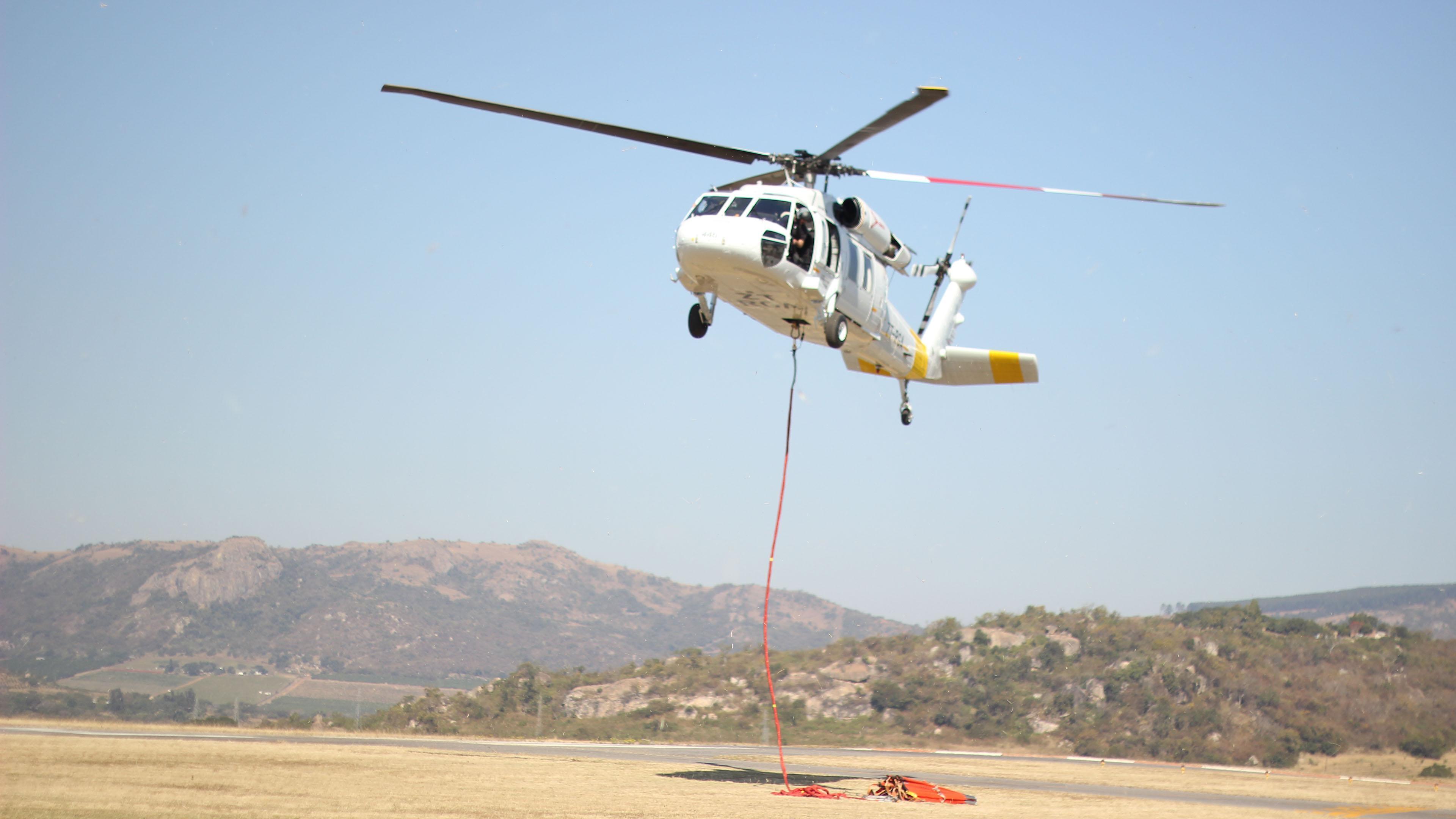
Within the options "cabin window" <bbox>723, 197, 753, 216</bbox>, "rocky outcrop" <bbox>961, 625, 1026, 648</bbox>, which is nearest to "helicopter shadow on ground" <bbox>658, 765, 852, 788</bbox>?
"cabin window" <bbox>723, 197, 753, 216</bbox>

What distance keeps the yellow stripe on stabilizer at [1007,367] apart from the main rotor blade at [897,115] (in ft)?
25.7

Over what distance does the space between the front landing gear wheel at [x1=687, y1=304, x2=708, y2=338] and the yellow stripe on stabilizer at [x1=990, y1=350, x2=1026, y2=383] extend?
876cm

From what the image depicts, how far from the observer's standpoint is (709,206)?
18812 mm

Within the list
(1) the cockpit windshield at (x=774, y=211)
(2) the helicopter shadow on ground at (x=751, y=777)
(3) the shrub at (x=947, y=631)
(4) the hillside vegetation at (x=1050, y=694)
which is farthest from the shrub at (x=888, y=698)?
(1) the cockpit windshield at (x=774, y=211)

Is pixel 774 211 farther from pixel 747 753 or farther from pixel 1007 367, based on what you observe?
pixel 747 753

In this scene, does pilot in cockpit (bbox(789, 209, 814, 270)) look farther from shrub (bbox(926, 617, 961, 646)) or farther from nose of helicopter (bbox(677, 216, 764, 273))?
shrub (bbox(926, 617, 961, 646))

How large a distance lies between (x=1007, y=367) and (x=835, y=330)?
7.15 meters

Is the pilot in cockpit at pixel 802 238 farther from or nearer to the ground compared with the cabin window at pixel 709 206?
nearer to the ground

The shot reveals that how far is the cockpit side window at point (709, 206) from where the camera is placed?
61.1 feet

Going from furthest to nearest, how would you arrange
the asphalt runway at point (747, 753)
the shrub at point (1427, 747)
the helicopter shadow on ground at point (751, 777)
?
the shrub at point (1427, 747) → the asphalt runway at point (747, 753) → the helicopter shadow on ground at point (751, 777)

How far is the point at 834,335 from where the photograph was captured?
66.0 ft

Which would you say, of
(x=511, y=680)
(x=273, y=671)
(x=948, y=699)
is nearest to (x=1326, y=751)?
(x=948, y=699)

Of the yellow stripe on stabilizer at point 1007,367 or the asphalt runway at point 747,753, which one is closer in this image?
the yellow stripe on stabilizer at point 1007,367

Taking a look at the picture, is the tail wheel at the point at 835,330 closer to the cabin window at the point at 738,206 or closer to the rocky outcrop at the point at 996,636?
the cabin window at the point at 738,206
